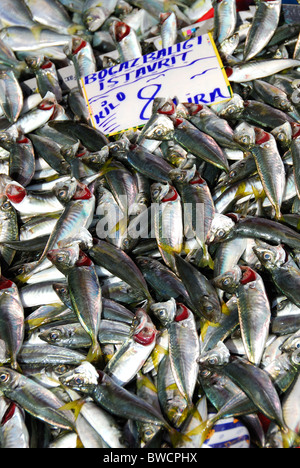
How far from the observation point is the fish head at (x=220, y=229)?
7.59 ft

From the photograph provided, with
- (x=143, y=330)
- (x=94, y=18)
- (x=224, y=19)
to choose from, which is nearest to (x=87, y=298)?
(x=143, y=330)

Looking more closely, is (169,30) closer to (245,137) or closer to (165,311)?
(245,137)

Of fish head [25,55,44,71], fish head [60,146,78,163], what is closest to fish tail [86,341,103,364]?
fish head [60,146,78,163]

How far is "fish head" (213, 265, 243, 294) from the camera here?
2182mm

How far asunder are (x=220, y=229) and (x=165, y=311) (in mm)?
479

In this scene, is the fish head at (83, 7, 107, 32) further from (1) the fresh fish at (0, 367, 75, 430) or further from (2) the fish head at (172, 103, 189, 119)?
(1) the fresh fish at (0, 367, 75, 430)

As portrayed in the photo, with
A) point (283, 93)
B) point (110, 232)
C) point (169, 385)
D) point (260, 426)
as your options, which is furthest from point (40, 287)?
point (283, 93)

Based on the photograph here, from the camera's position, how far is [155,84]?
3.02m

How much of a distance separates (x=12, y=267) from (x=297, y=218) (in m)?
1.51

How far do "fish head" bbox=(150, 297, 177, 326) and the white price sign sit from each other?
1263 mm

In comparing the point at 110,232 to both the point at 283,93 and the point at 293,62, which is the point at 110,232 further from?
the point at 293,62

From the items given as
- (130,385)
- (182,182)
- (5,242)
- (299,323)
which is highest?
(182,182)

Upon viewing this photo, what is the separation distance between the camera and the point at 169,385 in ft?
6.70

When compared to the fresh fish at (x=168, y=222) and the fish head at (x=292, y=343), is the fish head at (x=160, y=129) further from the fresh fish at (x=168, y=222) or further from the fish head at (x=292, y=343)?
the fish head at (x=292, y=343)
